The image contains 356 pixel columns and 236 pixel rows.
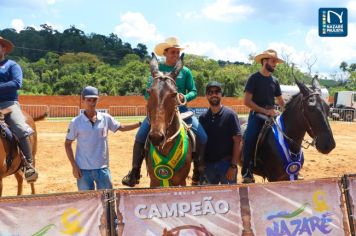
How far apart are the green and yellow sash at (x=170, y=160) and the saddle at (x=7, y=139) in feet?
8.70

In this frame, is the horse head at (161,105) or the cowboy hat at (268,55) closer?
the horse head at (161,105)

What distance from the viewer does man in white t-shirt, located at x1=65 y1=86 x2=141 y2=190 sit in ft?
21.3

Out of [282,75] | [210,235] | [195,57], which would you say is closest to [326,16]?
[210,235]

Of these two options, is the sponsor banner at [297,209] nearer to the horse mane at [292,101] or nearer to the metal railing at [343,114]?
the horse mane at [292,101]

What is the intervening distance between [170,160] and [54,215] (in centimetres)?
179

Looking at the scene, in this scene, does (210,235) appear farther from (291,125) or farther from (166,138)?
(291,125)

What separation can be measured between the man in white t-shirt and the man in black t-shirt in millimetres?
1581

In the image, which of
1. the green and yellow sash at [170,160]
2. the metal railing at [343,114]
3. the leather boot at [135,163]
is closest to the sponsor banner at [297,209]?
the green and yellow sash at [170,160]

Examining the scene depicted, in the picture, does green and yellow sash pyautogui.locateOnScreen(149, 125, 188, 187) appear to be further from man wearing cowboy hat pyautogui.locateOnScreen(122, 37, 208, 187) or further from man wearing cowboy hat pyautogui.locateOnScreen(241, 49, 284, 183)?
man wearing cowboy hat pyautogui.locateOnScreen(241, 49, 284, 183)

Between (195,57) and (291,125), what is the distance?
104 meters

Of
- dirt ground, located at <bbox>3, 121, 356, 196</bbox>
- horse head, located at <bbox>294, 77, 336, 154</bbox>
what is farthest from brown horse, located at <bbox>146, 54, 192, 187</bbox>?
dirt ground, located at <bbox>3, 121, 356, 196</bbox>


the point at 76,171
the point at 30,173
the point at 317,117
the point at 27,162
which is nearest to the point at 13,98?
the point at 27,162

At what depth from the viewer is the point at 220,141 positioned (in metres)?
6.82

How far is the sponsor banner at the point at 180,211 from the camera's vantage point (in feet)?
15.6
